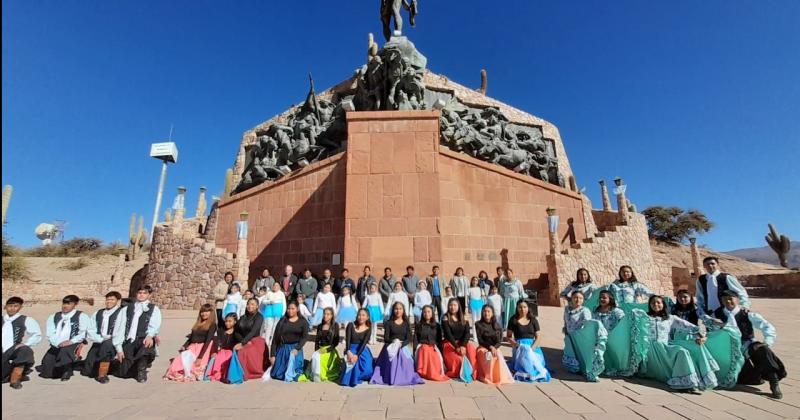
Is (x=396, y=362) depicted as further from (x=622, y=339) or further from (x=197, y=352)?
(x=622, y=339)

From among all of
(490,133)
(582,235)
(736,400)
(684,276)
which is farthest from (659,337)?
(684,276)

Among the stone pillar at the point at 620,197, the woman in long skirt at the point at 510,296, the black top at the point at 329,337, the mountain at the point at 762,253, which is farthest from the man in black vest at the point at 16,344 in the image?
the mountain at the point at 762,253

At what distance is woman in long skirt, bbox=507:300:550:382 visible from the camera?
204 inches

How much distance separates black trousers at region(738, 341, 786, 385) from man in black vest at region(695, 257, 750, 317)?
56 centimetres

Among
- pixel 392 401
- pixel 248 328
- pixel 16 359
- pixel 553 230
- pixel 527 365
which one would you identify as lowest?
pixel 392 401

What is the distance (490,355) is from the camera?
16.9 ft

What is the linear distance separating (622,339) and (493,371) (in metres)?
1.87

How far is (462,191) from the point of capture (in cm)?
1233

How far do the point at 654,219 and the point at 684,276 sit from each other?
72.4ft

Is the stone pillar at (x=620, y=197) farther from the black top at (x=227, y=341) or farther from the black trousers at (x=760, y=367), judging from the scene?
the black top at (x=227, y=341)

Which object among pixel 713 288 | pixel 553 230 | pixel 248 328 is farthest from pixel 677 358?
pixel 553 230

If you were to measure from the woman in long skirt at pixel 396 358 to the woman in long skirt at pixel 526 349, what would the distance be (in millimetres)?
1362

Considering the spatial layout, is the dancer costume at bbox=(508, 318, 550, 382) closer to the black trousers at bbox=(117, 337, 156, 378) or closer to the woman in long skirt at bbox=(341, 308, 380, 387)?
the woman in long skirt at bbox=(341, 308, 380, 387)

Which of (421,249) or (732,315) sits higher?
(421,249)
